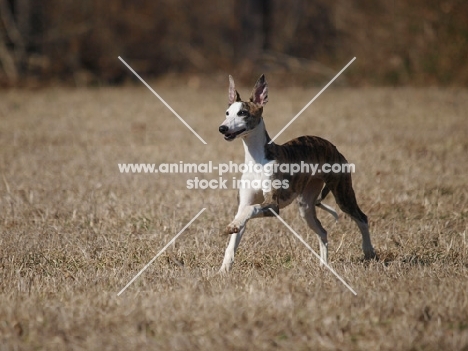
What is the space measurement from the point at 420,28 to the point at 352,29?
113 inches

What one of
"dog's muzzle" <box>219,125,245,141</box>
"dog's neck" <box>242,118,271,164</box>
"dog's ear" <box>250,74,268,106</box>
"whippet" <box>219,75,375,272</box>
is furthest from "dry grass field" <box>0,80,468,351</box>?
"dog's ear" <box>250,74,268,106</box>

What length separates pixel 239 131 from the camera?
229 inches

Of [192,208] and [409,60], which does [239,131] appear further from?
[409,60]

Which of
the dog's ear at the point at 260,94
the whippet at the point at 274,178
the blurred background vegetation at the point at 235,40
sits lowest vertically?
the whippet at the point at 274,178

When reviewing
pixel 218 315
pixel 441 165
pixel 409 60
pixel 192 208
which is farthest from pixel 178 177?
pixel 409 60

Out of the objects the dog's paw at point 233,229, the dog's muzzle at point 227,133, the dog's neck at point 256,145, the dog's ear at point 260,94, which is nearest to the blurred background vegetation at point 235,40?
the dog's ear at point 260,94

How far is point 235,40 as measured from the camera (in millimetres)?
26203

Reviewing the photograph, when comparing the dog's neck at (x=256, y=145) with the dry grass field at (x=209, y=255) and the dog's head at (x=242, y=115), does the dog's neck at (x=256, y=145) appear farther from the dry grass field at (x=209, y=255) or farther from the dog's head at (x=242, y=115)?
the dry grass field at (x=209, y=255)

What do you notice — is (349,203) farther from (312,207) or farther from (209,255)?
(209,255)

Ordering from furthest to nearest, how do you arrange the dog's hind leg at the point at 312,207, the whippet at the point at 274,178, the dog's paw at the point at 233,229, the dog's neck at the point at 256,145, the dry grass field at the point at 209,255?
the dog's hind leg at the point at 312,207 < the dog's neck at the point at 256,145 < the whippet at the point at 274,178 < the dog's paw at the point at 233,229 < the dry grass field at the point at 209,255

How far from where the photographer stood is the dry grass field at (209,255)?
4.29m

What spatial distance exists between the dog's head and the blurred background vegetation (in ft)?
51.3

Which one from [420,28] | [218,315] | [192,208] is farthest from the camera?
[420,28]

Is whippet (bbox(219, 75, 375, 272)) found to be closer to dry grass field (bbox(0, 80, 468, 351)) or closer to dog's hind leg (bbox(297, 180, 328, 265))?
dog's hind leg (bbox(297, 180, 328, 265))
